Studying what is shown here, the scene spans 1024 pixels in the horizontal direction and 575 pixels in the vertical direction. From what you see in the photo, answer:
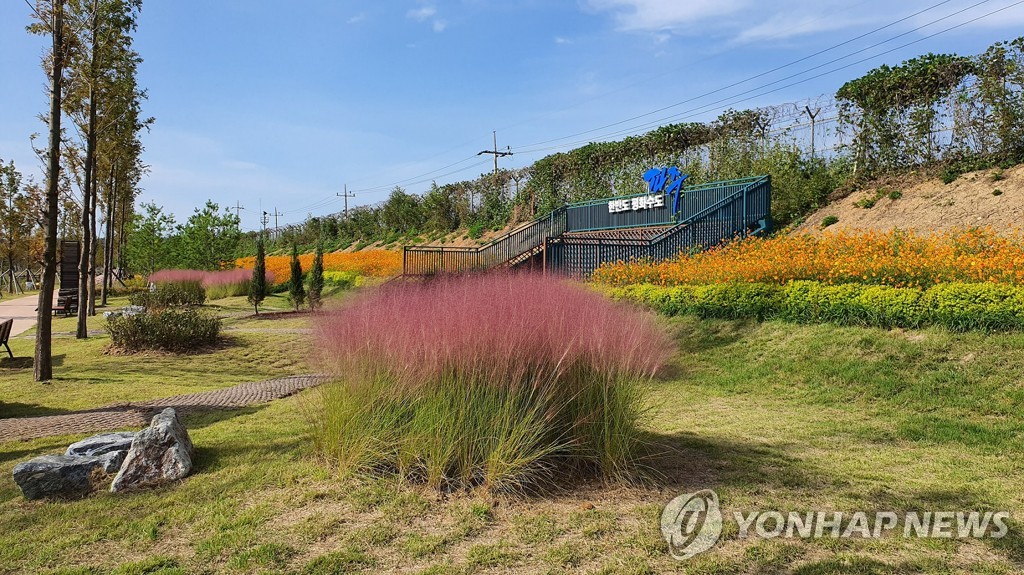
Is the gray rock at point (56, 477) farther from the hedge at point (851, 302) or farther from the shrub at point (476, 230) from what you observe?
the shrub at point (476, 230)

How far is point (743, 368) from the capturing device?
7.53 meters

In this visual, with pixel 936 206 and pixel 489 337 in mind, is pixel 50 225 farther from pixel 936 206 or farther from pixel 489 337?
pixel 936 206

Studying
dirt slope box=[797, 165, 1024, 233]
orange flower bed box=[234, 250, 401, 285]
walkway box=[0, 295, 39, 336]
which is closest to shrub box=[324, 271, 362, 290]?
orange flower bed box=[234, 250, 401, 285]

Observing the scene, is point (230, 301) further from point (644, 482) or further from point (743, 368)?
point (644, 482)

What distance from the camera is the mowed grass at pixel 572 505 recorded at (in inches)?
108

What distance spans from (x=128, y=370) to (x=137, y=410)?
11.3 ft

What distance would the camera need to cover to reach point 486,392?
3426 millimetres

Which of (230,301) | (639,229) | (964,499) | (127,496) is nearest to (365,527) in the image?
(127,496)

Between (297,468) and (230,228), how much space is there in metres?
23.4

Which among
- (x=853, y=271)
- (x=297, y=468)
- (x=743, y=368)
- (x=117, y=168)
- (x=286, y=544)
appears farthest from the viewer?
(x=117, y=168)

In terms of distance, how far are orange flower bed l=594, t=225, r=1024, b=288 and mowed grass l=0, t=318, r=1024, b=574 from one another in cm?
199

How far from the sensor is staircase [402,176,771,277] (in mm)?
14383

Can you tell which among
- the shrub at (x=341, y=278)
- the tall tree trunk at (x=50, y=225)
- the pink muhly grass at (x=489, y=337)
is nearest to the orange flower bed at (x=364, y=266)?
the shrub at (x=341, y=278)

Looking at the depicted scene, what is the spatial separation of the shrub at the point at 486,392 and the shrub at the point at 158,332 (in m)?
7.89
